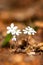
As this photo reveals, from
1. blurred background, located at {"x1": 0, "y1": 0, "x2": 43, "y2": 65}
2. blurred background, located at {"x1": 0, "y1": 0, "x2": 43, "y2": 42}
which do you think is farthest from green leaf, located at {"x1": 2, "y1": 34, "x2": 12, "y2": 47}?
blurred background, located at {"x1": 0, "y1": 0, "x2": 43, "y2": 42}

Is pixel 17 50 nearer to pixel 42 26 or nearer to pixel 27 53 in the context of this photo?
pixel 27 53

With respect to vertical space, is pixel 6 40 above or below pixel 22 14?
below

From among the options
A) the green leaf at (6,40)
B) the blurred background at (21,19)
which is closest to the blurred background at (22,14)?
the blurred background at (21,19)

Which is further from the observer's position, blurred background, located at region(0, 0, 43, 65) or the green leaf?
the green leaf

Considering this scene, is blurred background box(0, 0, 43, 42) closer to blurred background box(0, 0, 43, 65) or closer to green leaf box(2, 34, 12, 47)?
blurred background box(0, 0, 43, 65)

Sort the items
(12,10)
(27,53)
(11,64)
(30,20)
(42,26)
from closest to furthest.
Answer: (11,64), (27,53), (42,26), (30,20), (12,10)

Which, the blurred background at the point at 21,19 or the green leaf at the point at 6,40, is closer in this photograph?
the blurred background at the point at 21,19

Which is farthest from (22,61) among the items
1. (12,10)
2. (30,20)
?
(12,10)

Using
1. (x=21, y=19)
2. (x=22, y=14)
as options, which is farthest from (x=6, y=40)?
(x=22, y=14)

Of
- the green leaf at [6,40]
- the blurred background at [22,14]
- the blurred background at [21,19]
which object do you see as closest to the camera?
the blurred background at [21,19]

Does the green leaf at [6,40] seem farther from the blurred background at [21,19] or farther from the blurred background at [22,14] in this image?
the blurred background at [22,14]

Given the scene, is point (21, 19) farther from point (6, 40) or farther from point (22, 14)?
Result: point (6, 40)
